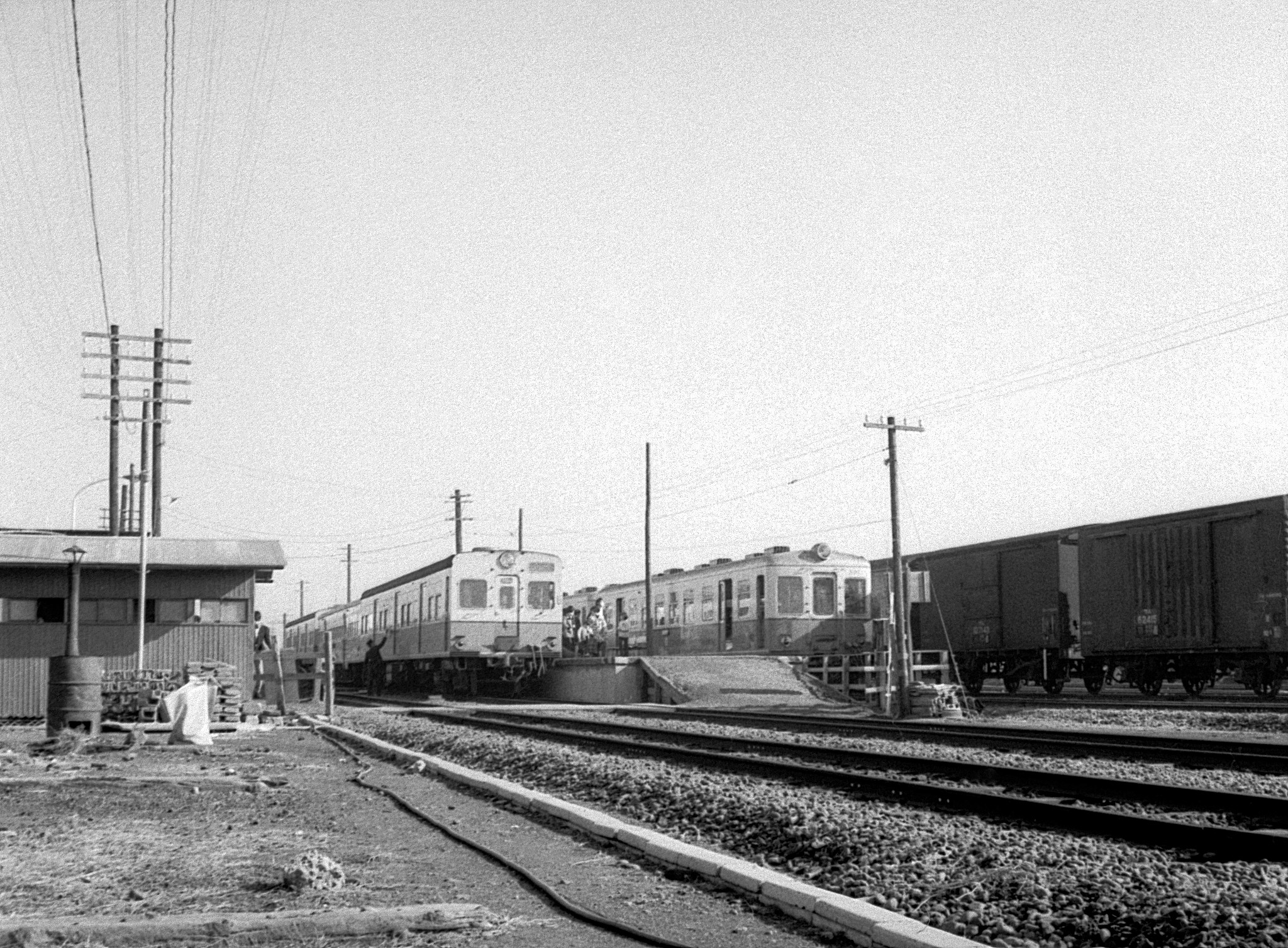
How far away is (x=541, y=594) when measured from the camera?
33.2 meters

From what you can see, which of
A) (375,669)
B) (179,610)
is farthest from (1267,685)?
(375,669)

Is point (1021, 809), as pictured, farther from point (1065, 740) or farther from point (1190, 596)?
point (1190, 596)

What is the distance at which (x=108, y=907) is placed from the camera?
20.2 ft

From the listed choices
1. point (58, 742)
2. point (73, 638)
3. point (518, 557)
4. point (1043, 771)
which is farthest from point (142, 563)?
point (1043, 771)

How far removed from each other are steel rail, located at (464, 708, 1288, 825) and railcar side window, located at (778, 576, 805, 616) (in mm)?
13789

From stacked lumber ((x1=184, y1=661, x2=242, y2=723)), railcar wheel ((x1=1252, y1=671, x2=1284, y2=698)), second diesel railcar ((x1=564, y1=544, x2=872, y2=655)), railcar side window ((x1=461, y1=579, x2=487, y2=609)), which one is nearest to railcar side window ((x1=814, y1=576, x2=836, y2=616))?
second diesel railcar ((x1=564, y1=544, x2=872, y2=655))

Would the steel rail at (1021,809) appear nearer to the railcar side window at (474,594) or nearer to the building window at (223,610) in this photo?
the building window at (223,610)

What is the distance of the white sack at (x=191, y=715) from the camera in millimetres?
16719

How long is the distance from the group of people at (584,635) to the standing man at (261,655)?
9.21 meters

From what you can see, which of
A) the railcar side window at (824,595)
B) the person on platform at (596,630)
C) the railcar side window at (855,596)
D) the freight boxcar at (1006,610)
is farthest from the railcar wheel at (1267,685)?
the person on platform at (596,630)

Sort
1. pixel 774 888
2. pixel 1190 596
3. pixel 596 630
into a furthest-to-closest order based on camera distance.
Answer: pixel 596 630 → pixel 1190 596 → pixel 774 888

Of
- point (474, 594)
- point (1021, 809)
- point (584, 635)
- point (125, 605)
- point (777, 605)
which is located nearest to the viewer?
point (1021, 809)

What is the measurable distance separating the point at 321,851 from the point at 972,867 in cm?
391

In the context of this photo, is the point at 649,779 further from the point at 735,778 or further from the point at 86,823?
the point at 86,823
